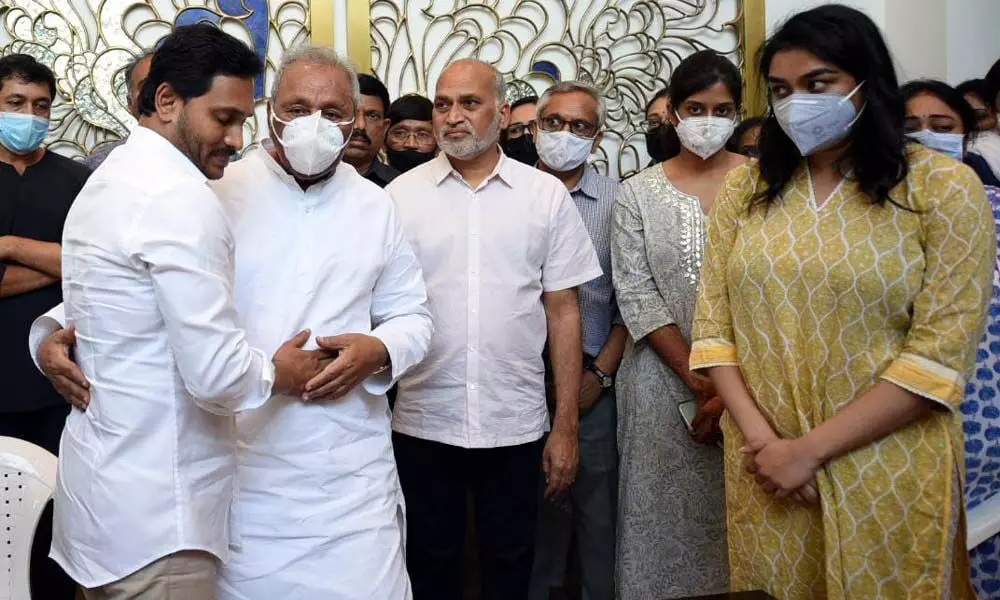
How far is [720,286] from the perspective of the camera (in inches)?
68.9

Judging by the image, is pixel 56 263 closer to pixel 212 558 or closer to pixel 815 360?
pixel 212 558

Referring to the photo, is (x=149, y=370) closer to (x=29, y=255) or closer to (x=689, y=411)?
(x=29, y=255)

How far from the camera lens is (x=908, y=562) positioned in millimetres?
1474

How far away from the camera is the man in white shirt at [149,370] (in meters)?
1.35

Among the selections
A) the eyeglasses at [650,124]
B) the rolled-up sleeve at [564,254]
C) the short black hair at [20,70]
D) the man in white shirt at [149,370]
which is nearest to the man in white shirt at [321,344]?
the man in white shirt at [149,370]

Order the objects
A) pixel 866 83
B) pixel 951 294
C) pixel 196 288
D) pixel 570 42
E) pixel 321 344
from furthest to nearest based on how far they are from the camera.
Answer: pixel 570 42 < pixel 321 344 < pixel 866 83 < pixel 951 294 < pixel 196 288

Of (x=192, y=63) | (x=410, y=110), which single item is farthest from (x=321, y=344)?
(x=410, y=110)

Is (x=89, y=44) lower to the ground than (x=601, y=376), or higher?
higher

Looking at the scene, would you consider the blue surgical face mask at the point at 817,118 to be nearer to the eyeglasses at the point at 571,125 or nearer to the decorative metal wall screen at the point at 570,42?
the eyeglasses at the point at 571,125

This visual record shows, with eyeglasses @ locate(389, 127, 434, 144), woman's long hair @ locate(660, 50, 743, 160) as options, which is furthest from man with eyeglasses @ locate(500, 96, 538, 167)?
woman's long hair @ locate(660, 50, 743, 160)

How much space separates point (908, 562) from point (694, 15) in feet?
8.98

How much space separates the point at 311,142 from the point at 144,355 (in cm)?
57

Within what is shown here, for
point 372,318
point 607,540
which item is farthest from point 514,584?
point 372,318

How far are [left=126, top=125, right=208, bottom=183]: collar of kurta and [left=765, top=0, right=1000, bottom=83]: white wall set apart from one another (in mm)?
2912
